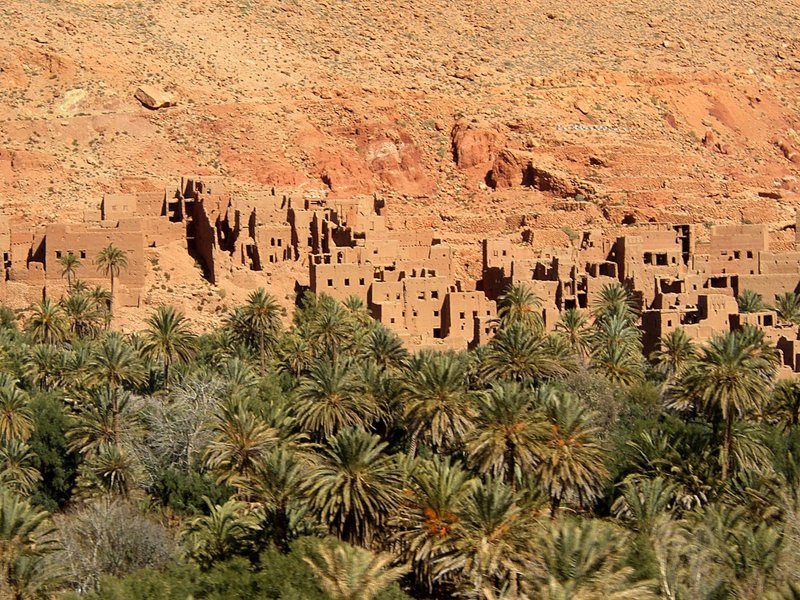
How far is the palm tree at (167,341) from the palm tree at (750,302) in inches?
747

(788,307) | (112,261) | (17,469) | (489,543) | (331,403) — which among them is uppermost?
(112,261)

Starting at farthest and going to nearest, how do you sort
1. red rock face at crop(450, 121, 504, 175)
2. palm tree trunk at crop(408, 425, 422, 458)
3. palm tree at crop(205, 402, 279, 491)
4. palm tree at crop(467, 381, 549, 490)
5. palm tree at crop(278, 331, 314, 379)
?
red rock face at crop(450, 121, 504, 175) → palm tree at crop(278, 331, 314, 379) → palm tree trunk at crop(408, 425, 422, 458) → palm tree at crop(205, 402, 279, 491) → palm tree at crop(467, 381, 549, 490)

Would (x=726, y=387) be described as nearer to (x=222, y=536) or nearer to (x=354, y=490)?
(x=354, y=490)

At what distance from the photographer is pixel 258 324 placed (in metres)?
48.1

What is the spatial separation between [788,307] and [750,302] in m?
1.35

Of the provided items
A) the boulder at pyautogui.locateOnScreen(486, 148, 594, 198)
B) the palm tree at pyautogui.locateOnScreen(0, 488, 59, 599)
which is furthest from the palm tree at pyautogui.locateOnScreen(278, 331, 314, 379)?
the boulder at pyautogui.locateOnScreen(486, 148, 594, 198)

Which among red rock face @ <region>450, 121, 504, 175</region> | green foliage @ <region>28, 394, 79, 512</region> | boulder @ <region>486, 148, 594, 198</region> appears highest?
red rock face @ <region>450, 121, 504, 175</region>

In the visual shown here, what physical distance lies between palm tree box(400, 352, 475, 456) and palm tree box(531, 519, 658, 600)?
9422 millimetres

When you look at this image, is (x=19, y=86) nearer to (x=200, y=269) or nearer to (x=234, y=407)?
(x=200, y=269)

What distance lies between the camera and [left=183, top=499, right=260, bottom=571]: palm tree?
96.6ft

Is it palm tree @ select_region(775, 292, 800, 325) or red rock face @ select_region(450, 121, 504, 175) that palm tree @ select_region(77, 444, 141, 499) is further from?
red rock face @ select_region(450, 121, 504, 175)

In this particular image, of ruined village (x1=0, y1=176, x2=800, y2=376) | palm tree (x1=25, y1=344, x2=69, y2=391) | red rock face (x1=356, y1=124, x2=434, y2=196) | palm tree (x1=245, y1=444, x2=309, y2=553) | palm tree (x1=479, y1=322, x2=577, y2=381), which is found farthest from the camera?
red rock face (x1=356, y1=124, x2=434, y2=196)

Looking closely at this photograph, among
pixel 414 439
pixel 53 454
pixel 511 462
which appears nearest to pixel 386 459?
pixel 511 462

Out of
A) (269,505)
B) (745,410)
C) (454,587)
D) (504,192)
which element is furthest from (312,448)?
(504,192)
